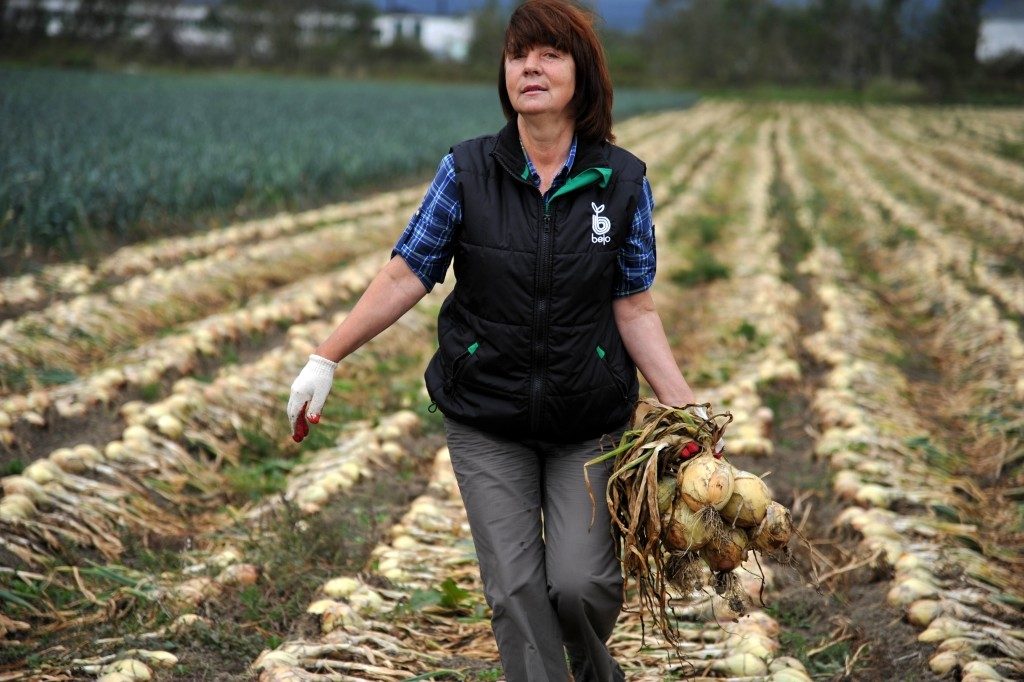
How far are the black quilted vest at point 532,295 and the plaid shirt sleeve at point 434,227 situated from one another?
0.10 ft

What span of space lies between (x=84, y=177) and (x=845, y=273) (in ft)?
24.9

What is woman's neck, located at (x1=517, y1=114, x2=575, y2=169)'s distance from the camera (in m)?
2.61

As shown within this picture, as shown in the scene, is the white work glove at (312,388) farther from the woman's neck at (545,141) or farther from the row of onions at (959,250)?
the row of onions at (959,250)

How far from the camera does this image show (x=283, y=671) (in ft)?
9.50

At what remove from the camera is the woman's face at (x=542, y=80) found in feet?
8.36

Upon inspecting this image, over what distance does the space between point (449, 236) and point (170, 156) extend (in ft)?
34.0

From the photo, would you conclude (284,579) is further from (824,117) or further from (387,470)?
(824,117)

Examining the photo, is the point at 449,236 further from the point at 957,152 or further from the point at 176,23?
the point at 176,23

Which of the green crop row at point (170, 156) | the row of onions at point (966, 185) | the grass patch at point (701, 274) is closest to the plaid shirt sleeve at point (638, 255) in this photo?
the grass patch at point (701, 274)

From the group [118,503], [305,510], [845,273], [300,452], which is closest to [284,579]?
[305,510]

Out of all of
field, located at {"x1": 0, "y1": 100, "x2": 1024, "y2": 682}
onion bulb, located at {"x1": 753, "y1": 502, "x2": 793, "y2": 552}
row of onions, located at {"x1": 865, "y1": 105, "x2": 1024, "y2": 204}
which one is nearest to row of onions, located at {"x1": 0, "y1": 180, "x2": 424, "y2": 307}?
field, located at {"x1": 0, "y1": 100, "x2": 1024, "y2": 682}

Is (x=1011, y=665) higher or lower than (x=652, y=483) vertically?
lower

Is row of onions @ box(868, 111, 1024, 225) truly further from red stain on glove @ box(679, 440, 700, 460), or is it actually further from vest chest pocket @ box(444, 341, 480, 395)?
vest chest pocket @ box(444, 341, 480, 395)

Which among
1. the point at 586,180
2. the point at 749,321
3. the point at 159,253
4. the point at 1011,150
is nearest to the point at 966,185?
the point at 1011,150
